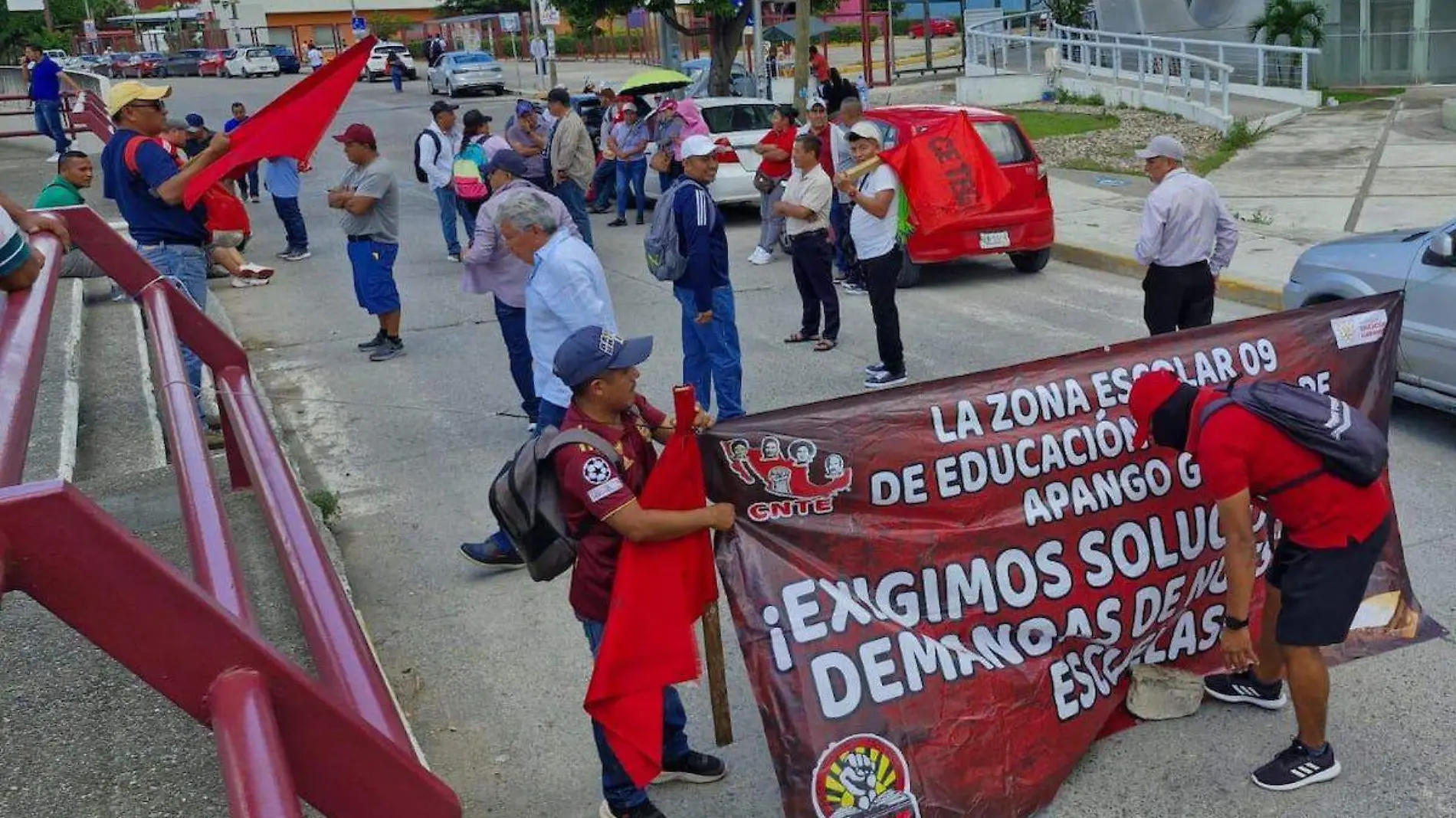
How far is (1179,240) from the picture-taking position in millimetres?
7609

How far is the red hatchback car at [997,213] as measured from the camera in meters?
11.9

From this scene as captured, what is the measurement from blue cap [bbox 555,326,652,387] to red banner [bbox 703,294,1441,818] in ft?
1.24

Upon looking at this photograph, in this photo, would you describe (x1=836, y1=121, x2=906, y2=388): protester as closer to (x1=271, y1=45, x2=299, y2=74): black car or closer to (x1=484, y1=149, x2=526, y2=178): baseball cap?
(x1=484, y1=149, x2=526, y2=178): baseball cap

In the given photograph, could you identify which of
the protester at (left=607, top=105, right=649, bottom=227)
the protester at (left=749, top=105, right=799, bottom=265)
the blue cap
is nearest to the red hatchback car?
the protester at (left=749, top=105, right=799, bottom=265)

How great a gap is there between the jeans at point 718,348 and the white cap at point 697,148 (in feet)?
2.70

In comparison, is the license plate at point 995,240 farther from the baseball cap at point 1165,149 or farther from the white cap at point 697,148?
the white cap at point 697,148

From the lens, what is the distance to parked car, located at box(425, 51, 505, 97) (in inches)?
1665

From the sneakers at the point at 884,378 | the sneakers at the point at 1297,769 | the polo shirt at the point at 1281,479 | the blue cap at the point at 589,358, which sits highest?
the blue cap at the point at 589,358

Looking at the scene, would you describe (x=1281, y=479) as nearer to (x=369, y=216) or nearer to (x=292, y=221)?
(x=369, y=216)

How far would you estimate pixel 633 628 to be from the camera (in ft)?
12.4

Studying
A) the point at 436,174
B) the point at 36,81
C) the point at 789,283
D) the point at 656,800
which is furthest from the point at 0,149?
the point at 656,800

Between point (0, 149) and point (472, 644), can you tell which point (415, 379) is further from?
point (0, 149)

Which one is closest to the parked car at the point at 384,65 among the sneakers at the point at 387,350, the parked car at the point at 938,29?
the parked car at the point at 938,29

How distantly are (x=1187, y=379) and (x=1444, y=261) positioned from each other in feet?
11.7
